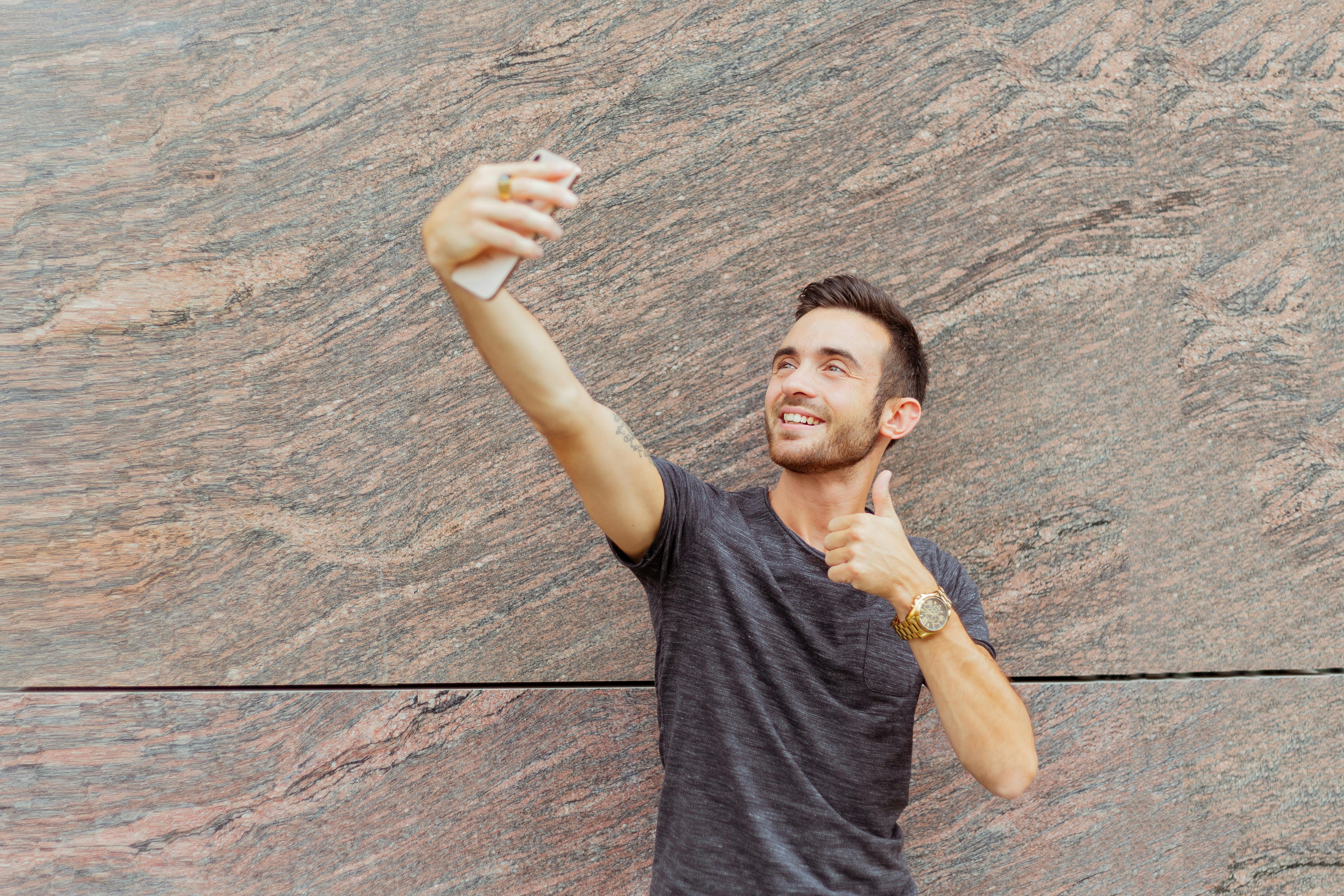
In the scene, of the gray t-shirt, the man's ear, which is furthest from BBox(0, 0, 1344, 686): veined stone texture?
the gray t-shirt

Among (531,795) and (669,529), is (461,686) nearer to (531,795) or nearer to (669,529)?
(531,795)

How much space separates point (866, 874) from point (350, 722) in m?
1.49

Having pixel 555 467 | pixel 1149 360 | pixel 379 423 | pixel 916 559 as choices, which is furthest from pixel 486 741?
pixel 1149 360

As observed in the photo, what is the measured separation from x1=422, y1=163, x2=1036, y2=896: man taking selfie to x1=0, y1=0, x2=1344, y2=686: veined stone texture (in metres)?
0.52

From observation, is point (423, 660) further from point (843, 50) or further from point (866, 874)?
point (843, 50)

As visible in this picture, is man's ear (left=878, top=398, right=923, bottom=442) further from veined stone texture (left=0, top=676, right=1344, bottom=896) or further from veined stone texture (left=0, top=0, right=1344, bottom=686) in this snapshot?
veined stone texture (left=0, top=676, right=1344, bottom=896)

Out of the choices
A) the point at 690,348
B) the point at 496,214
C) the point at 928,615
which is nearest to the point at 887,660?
the point at 928,615

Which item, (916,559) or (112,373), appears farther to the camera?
(112,373)

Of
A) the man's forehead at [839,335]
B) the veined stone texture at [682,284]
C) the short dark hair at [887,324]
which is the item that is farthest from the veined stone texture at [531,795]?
the man's forehead at [839,335]

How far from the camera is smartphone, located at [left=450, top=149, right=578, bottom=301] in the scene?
56.6 inches

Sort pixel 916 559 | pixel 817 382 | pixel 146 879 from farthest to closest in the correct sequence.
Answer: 1. pixel 146 879
2. pixel 817 382
3. pixel 916 559

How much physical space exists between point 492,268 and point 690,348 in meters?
1.18

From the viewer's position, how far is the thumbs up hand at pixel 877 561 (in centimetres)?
183

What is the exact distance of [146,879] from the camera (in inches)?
98.2
